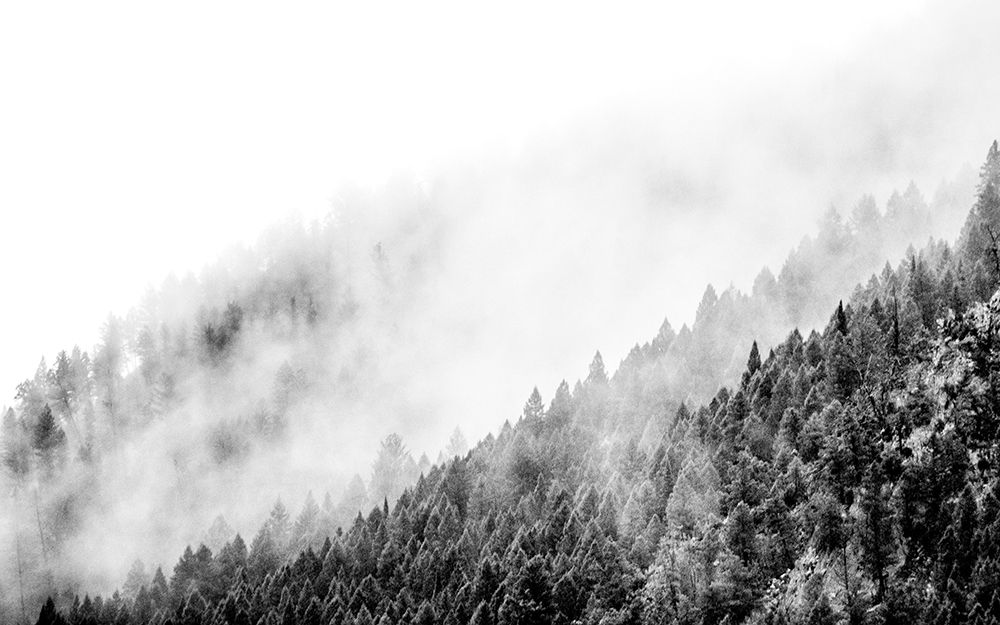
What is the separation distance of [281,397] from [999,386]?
125 metres

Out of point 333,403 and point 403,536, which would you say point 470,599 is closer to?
point 403,536

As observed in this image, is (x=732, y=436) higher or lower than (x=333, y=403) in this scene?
lower

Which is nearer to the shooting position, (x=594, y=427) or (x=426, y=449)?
(x=594, y=427)

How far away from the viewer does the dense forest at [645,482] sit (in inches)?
3922

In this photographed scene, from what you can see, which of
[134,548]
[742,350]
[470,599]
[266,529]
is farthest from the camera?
[742,350]

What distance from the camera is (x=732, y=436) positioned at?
401ft

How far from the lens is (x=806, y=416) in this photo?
391ft

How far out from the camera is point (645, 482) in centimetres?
12131

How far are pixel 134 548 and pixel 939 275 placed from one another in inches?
5070

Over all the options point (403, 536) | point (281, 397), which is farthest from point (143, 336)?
point (403, 536)

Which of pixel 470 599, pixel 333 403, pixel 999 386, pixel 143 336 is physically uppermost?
pixel 143 336

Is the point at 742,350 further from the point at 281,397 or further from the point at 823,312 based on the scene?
the point at 281,397

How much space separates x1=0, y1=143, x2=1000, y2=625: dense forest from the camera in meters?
99.6

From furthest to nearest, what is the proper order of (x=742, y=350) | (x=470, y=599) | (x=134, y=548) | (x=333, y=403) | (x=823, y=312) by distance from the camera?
(x=333, y=403), (x=823, y=312), (x=742, y=350), (x=134, y=548), (x=470, y=599)
